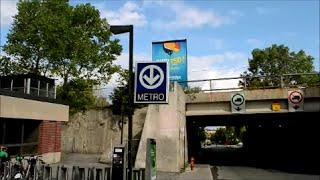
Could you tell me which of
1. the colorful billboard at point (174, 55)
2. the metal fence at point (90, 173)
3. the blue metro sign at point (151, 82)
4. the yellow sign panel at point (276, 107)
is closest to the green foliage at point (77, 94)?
the colorful billboard at point (174, 55)

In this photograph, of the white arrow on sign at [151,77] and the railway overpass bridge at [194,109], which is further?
the railway overpass bridge at [194,109]

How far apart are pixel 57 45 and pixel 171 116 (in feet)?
50.6

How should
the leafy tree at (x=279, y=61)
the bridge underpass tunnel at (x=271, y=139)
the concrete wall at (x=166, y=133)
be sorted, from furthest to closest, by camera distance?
the leafy tree at (x=279, y=61), the bridge underpass tunnel at (x=271, y=139), the concrete wall at (x=166, y=133)

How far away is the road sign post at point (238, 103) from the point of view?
30.4m

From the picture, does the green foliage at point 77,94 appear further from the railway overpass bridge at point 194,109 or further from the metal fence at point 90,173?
the metal fence at point 90,173

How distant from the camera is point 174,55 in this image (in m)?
32.8

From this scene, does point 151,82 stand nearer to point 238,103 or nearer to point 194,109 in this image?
point 238,103

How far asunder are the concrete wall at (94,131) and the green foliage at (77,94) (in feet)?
2.11

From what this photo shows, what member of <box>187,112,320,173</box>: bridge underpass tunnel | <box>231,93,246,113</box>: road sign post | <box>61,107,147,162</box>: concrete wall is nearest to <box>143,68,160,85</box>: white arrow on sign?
<box>231,93,246,113</box>: road sign post

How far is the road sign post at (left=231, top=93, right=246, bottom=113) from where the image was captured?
3036 centimetres

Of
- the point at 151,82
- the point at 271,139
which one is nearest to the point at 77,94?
the point at 151,82

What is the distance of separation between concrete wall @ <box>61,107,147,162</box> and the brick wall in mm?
4595

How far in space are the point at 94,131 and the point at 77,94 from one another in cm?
457

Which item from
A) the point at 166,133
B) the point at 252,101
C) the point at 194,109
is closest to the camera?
the point at 166,133
